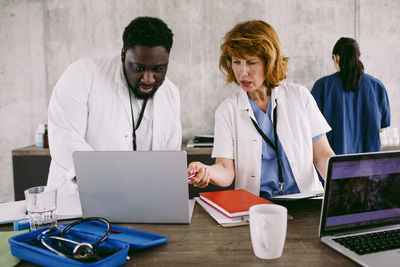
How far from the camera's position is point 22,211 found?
1307 millimetres

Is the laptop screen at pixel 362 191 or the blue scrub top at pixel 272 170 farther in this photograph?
the blue scrub top at pixel 272 170

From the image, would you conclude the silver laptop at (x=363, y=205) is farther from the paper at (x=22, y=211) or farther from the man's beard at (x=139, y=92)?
the man's beard at (x=139, y=92)

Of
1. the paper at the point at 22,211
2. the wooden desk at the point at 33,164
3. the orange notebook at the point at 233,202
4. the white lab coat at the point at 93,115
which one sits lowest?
the wooden desk at the point at 33,164

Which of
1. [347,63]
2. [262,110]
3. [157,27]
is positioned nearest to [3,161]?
[157,27]

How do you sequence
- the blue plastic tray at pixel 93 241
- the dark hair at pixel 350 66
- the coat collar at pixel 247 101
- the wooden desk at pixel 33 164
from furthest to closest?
1. the wooden desk at pixel 33 164
2. the dark hair at pixel 350 66
3. the coat collar at pixel 247 101
4. the blue plastic tray at pixel 93 241

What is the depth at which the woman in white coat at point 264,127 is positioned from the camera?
1.74m

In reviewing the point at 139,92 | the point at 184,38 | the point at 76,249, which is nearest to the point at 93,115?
the point at 139,92

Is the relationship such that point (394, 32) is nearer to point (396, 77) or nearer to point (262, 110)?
point (396, 77)

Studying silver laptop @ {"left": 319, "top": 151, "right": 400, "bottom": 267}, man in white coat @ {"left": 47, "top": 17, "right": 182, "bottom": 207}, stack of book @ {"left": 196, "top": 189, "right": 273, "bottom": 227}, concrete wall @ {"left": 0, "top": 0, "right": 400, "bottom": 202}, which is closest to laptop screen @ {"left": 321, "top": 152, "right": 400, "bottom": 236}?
silver laptop @ {"left": 319, "top": 151, "right": 400, "bottom": 267}

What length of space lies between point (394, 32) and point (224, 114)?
118 inches

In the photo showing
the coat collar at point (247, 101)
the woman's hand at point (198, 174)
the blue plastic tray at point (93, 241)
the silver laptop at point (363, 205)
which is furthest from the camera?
the coat collar at point (247, 101)

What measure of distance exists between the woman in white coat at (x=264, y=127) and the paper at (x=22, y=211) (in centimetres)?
68

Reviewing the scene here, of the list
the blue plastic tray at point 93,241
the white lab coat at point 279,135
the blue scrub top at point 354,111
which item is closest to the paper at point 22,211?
the blue plastic tray at point 93,241

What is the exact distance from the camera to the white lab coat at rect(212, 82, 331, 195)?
1772 millimetres
